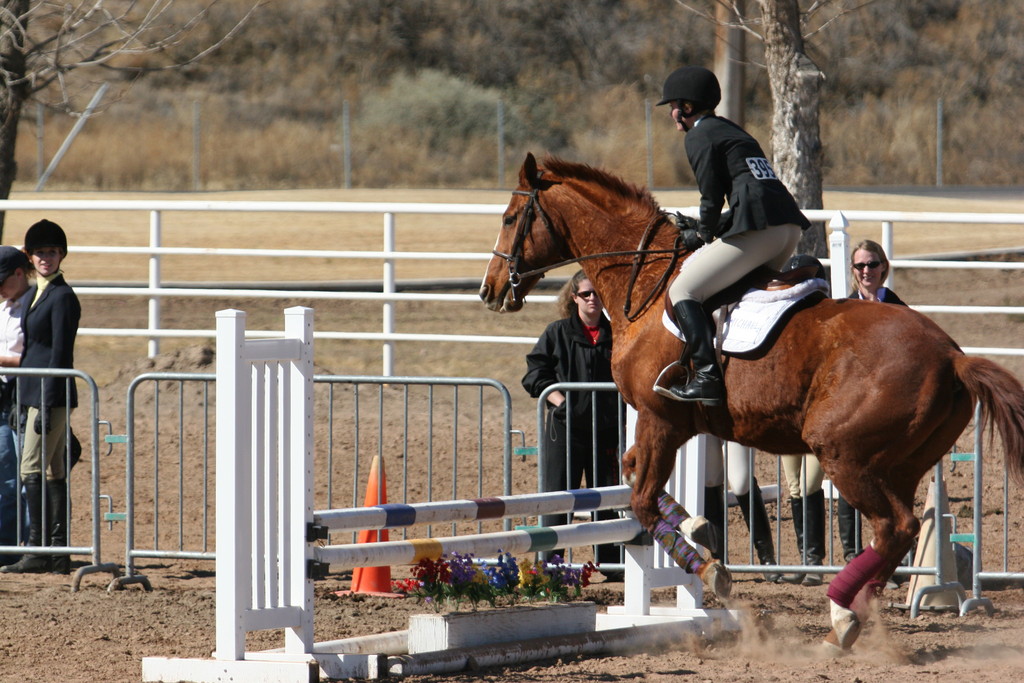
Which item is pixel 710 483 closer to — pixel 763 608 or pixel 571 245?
pixel 763 608

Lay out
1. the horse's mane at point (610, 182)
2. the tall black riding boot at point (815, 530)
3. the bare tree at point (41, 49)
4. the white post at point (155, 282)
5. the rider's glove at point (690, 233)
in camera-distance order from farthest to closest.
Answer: the bare tree at point (41, 49) → the white post at point (155, 282) → the tall black riding boot at point (815, 530) → the horse's mane at point (610, 182) → the rider's glove at point (690, 233)

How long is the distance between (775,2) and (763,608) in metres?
7.46

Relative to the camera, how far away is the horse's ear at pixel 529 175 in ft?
24.3

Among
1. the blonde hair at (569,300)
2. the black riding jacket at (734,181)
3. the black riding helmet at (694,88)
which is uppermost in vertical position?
the black riding helmet at (694,88)

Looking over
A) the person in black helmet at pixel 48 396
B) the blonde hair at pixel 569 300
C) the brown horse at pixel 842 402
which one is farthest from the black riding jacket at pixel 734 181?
the person in black helmet at pixel 48 396

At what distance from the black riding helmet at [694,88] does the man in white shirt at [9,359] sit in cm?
457

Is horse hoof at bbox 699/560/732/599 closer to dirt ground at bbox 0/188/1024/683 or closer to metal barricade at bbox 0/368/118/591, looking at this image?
dirt ground at bbox 0/188/1024/683

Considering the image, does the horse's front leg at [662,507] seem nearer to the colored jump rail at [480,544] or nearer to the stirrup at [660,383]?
the stirrup at [660,383]

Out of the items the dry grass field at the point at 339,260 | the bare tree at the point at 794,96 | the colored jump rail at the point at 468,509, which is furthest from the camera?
the dry grass field at the point at 339,260

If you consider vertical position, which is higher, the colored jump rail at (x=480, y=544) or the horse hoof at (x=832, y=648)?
the colored jump rail at (x=480, y=544)

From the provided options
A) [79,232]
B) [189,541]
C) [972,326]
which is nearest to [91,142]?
[79,232]

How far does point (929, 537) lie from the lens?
8148 mm

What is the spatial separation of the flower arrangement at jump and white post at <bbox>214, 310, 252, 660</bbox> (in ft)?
2.92

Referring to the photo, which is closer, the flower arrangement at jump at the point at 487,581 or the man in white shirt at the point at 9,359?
the flower arrangement at jump at the point at 487,581
